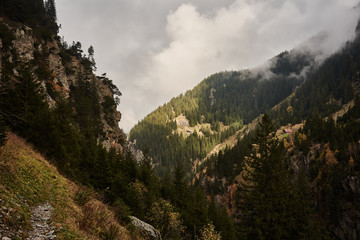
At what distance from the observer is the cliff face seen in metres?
38.3

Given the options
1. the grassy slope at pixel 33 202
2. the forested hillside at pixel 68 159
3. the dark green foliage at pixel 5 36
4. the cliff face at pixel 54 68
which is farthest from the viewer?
the cliff face at pixel 54 68

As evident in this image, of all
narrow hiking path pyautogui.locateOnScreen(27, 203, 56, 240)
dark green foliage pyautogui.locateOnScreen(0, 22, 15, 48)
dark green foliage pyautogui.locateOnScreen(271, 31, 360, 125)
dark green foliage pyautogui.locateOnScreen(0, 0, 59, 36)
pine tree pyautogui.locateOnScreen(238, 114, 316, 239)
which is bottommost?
narrow hiking path pyautogui.locateOnScreen(27, 203, 56, 240)

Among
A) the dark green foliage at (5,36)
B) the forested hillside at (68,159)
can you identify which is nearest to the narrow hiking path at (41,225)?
the forested hillside at (68,159)

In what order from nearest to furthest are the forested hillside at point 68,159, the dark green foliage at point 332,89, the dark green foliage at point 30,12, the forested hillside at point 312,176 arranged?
the forested hillside at point 68,159
the forested hillside at point 312,176
the dark green foliage at point 30,12
the dark green foliage at point 332,89

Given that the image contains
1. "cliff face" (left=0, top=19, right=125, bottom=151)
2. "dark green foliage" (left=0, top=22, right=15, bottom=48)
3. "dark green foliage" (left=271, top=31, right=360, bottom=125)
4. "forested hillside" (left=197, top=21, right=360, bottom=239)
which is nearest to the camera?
"forested hillside" (left=197, top=21, right=360, bottom=239)

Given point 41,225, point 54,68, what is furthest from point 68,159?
point 54,68

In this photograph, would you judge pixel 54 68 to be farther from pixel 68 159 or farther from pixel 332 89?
pixel 332 89

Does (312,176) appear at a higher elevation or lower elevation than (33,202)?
higher

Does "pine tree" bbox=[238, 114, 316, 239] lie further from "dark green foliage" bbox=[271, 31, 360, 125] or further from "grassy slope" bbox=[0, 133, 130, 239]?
"dark green foliage" bbox=[271, 31, 360, 125]

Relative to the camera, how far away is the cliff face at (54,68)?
38.3m

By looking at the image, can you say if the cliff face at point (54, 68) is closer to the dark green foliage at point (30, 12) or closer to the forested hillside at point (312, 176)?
the dark green foliage at point (30, 12)

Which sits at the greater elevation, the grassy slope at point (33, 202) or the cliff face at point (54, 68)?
the cliff face at point (54, 68)

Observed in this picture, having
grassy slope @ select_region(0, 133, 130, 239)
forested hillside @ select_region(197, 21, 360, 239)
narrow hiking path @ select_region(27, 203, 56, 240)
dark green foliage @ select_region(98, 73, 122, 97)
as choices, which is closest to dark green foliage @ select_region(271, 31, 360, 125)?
forested hillside @ select_region(197, 21, 360, 239)

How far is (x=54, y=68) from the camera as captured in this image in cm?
5291
